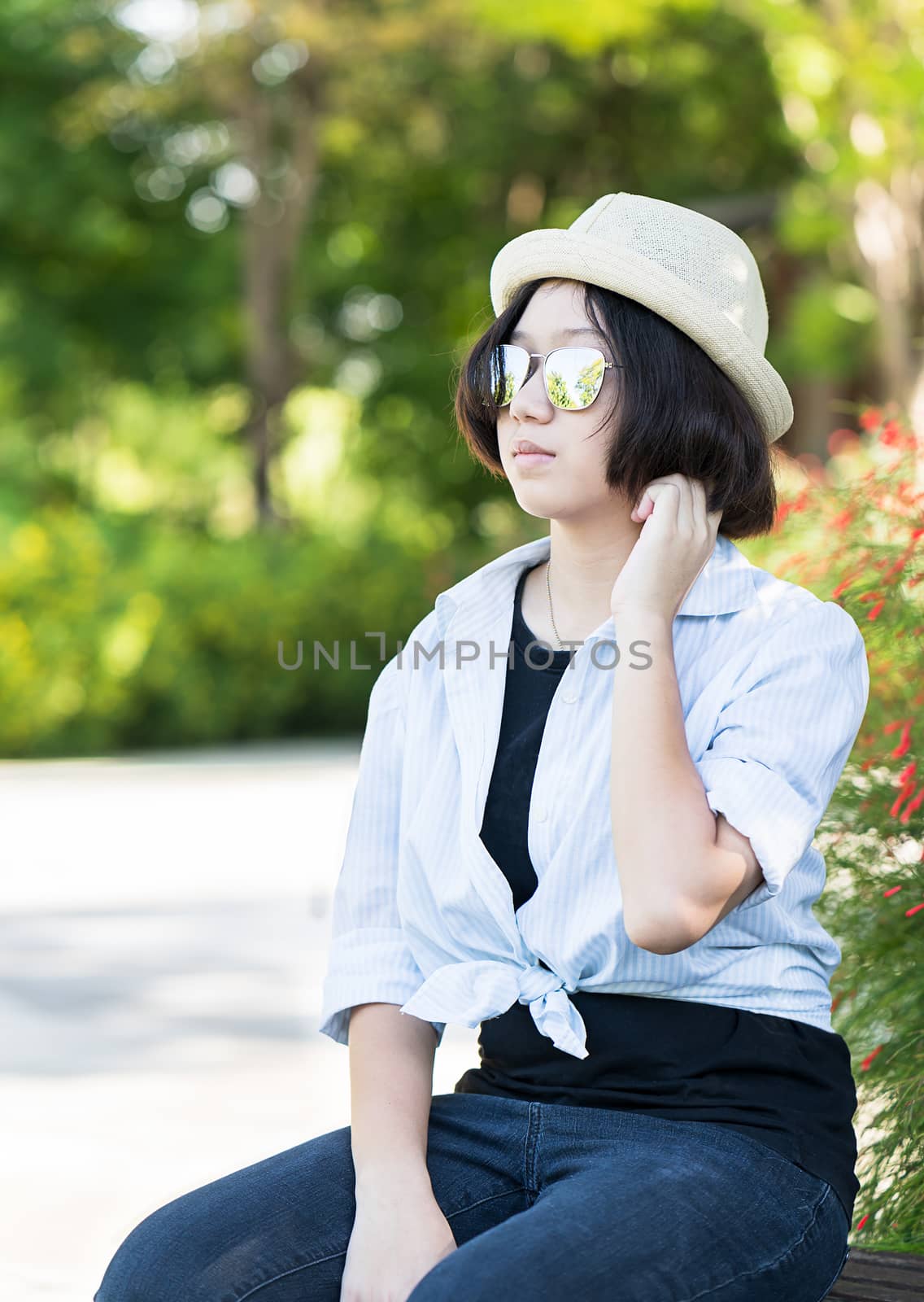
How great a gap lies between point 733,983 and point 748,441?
68 cm

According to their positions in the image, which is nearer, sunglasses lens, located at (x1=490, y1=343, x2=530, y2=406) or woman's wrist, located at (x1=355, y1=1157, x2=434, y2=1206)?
woman's wrist, located at (x1=355, y1=1157, x2=434, y2=1206)

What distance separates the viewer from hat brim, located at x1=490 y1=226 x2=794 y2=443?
2037mm

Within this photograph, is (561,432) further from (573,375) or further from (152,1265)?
(152,1265)

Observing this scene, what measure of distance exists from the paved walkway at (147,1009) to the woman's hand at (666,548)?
189 cm

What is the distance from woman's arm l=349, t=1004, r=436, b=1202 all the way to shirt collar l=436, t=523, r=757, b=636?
53 centimetres

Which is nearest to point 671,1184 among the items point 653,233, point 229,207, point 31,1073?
point 653,233

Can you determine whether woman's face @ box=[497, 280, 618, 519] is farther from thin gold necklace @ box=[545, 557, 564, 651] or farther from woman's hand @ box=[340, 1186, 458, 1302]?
woman's hand @ box=[340, 1186, 458, 1302]

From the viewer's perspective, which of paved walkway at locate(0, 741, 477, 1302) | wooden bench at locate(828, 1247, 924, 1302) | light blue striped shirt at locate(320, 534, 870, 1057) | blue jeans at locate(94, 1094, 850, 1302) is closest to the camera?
blue jeans at locate(94, 1094, 850, 1302)

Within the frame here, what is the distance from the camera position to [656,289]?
2037mm

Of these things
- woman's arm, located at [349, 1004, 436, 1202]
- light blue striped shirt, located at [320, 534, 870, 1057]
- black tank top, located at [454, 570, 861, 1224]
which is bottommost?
woman's arm, located at [349, 1004, 436, 1202]

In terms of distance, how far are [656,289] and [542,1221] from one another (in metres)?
1.09

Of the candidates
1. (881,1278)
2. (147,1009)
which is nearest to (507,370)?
(881,1278)

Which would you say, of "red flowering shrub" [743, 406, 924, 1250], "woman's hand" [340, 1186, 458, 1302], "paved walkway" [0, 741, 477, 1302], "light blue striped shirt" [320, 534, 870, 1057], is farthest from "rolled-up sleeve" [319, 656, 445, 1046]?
"paved walkway" [0, 741, 477, 1302]

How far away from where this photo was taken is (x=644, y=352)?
2.08 metres
